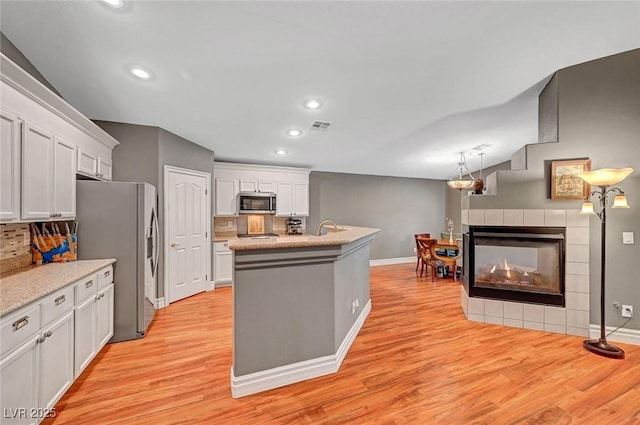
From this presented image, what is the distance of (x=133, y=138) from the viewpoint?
11.5 feet

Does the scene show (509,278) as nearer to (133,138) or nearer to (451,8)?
(451,8)

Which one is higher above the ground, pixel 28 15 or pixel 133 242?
pixel 28 15

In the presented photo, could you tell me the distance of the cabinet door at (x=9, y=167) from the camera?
1683mm

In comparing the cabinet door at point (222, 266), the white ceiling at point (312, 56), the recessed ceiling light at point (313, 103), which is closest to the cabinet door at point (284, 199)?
the cabinet door at point (222, 266)

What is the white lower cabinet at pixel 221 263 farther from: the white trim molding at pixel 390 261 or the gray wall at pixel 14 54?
the white trim molding at pixel 390 261

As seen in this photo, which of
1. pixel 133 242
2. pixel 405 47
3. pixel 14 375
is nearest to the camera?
pixel 14 375

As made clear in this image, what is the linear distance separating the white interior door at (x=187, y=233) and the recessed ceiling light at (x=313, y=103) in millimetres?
2304

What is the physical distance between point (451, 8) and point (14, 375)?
132 inches

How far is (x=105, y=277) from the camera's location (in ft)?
8.14

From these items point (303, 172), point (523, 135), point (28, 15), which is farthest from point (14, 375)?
point (523, 135)

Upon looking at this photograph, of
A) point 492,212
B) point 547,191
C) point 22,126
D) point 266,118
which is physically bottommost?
point 492,212

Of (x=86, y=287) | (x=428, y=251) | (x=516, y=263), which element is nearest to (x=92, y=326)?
(x=86, y=287)

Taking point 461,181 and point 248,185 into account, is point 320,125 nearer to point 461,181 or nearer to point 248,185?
point 248,185

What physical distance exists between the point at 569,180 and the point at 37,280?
4.91 m
